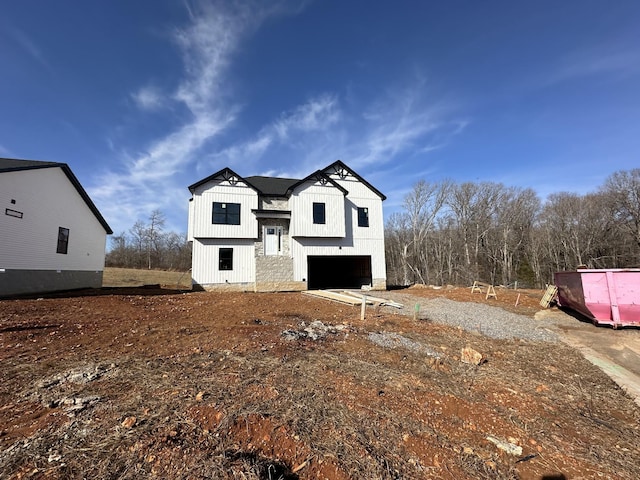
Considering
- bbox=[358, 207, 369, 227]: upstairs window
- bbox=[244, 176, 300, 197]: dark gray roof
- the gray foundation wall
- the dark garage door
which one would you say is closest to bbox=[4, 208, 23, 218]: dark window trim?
the gray foundation wall

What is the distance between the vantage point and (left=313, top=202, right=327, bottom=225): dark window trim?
20688mm

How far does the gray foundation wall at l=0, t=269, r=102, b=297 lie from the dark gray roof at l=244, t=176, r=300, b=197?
13.8 m

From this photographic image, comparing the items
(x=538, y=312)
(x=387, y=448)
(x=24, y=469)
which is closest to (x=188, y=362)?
(x=24, y=469)

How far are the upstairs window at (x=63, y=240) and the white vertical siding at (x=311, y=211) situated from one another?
1528 cm

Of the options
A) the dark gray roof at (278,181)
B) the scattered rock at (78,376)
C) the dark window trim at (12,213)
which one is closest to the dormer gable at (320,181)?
the dark gray roof at (278,181)

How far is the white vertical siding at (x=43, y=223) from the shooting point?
49.4 ft

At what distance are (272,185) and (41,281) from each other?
A: 16.2 meters

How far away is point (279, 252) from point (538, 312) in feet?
51.2

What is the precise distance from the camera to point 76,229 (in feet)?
65.7

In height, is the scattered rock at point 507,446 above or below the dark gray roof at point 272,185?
below

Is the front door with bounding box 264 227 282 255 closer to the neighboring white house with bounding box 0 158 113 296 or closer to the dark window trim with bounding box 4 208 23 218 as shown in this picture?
the neighboring white house with bounding box 0 158 113 296

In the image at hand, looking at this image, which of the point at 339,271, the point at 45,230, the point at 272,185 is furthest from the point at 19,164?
the point at 339,271

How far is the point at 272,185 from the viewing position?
23797mm

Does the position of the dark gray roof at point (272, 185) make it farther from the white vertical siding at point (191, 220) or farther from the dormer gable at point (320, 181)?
the white vertical siding at point (191, 220)
